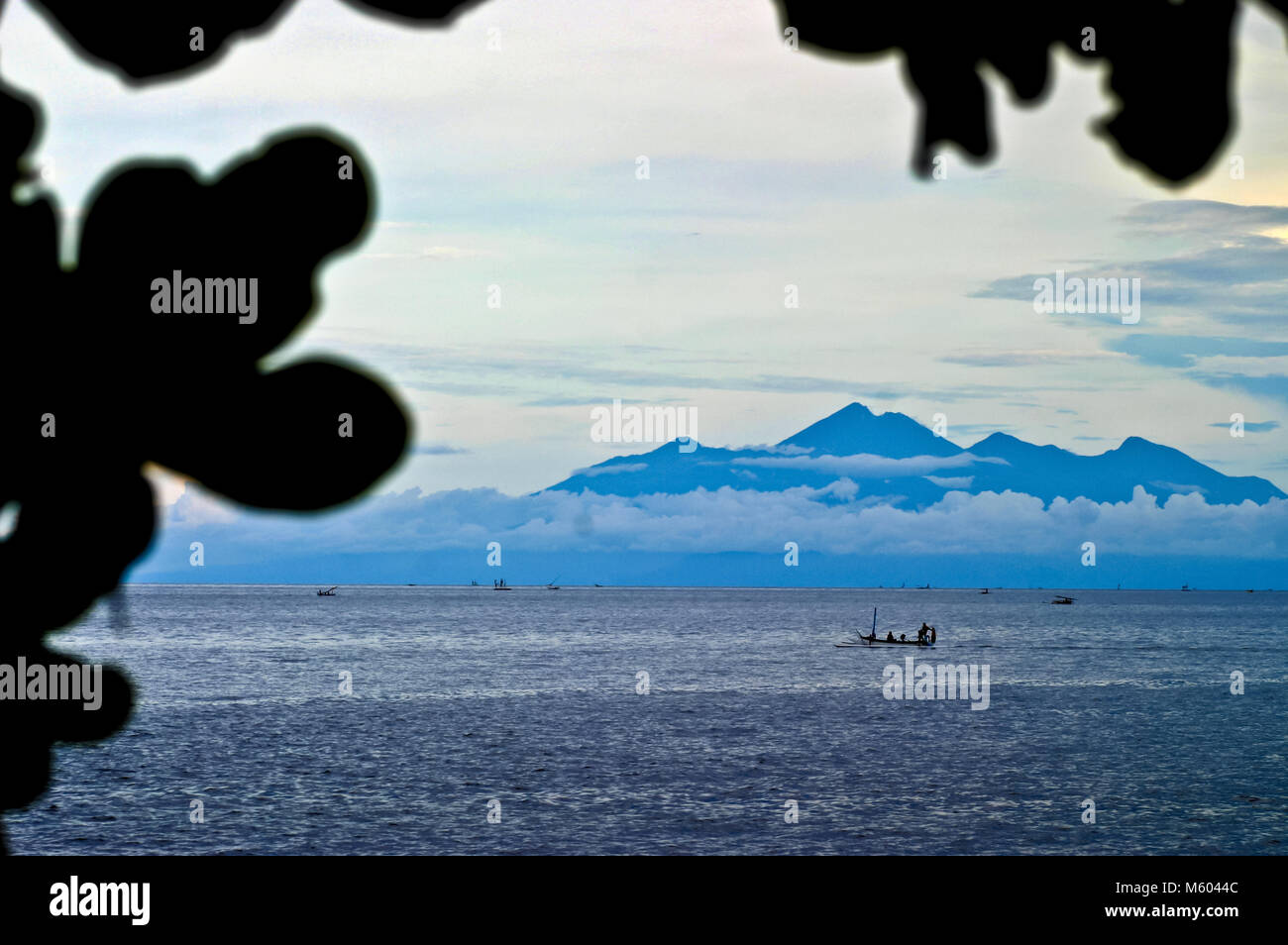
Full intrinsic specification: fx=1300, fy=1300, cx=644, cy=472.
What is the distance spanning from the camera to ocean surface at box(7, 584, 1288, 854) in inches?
1754

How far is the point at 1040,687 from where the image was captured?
104938 mm

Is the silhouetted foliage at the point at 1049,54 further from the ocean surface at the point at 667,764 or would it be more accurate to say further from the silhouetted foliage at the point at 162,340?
the ocean surface at the point at 667,764

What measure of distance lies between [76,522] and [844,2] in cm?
98

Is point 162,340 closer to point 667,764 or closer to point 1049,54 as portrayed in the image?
point 1049,54

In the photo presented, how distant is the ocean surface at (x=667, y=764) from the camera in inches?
1754

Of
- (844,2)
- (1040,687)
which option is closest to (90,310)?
(844,2)

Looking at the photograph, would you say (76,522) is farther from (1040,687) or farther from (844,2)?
(1040,687)

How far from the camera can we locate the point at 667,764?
198 ft

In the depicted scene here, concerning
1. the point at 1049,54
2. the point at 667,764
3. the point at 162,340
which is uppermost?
the point at 1049,54

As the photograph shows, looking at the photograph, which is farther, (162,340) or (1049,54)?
(1049,54)

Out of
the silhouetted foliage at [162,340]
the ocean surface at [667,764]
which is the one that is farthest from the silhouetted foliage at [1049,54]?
the ocean surface at [667,764]

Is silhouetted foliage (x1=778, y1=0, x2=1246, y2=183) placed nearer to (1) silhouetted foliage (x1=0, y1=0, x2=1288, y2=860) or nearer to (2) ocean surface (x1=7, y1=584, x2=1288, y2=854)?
(1) silhouetted foliage (x1=0, y1=0, x2=1288, y2=860)

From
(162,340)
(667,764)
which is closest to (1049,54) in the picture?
(162,340)
